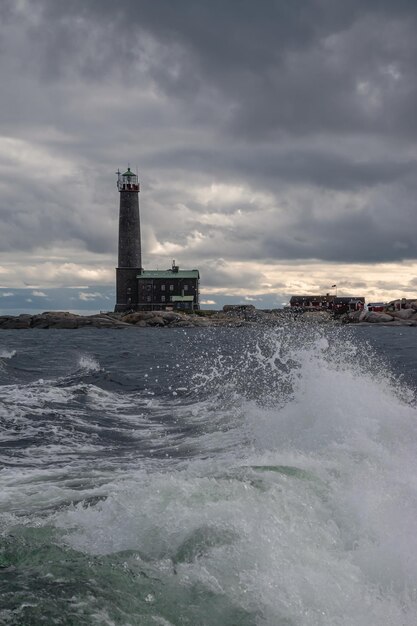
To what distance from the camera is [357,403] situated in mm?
13211

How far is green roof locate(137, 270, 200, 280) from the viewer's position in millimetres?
107850

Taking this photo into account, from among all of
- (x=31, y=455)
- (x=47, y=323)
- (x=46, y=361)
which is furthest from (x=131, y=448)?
(x=47, y=323)

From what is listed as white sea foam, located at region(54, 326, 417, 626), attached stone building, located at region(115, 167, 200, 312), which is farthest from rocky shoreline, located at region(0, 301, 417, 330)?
white sea foam, located at region(54, 326, 417, 626)

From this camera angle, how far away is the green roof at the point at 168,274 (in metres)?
108

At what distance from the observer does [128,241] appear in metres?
103

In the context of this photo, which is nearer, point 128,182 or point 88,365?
point 88,365

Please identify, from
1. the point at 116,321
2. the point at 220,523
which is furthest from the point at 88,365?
the point at 116,321

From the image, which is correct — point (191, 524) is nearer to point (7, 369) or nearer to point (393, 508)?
point (393, 508)

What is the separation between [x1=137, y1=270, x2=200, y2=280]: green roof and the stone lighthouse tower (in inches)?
83.4

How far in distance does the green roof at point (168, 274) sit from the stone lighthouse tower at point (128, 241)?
6.95 ft

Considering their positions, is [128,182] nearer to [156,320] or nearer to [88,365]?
[156,320]

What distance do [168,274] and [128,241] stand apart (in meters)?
11.0

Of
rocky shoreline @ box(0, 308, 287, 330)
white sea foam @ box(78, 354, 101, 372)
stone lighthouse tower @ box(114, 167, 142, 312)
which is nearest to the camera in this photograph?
white sea foam @ box(78, 354, 101, 372)

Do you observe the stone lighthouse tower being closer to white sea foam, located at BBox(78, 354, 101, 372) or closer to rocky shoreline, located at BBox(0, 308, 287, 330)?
rocky shoreline, located at BBox(0, 308, 287, 330)
